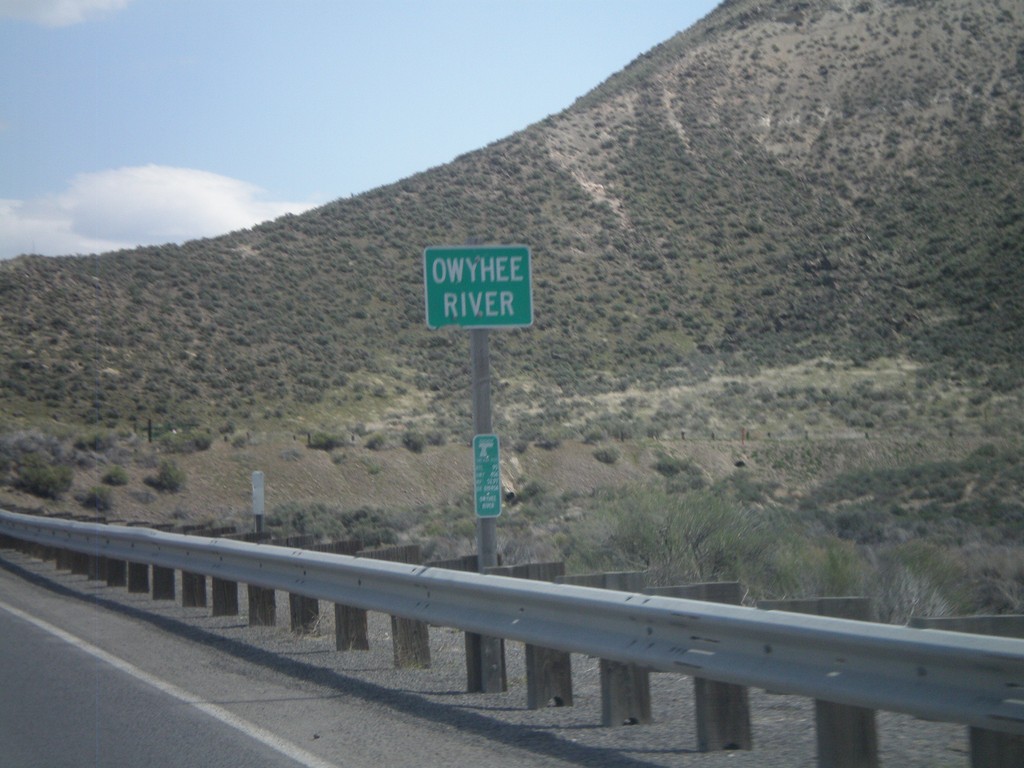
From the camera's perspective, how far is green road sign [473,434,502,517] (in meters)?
8.88

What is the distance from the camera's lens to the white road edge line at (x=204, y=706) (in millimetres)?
6383

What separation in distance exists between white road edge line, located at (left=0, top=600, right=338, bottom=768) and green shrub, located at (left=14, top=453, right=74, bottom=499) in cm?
2033

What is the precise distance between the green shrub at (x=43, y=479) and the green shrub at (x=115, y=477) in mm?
1291

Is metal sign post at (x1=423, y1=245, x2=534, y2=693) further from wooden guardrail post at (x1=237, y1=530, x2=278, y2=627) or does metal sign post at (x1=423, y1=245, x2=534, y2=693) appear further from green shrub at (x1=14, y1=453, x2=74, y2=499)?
green shrub at (x1=14, y1=453, x2=74, y2=499)

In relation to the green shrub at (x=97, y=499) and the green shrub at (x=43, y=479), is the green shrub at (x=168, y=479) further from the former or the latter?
the green shrub at (x=43, y=479)

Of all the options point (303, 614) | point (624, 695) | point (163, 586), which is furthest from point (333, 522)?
point (624, 695)

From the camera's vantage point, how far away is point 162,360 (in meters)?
47.0

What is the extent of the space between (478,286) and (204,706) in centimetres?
384

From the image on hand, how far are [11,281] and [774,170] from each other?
4292 centimetres

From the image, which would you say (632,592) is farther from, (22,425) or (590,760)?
(22,425)

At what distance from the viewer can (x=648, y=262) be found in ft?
199

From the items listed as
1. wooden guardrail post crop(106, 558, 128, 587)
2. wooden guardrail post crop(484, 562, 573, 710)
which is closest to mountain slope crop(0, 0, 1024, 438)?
wooden guardrail post crop(106, 558, 128, 587)

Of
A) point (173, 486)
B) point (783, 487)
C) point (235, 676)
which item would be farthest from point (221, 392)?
point (235, 676)

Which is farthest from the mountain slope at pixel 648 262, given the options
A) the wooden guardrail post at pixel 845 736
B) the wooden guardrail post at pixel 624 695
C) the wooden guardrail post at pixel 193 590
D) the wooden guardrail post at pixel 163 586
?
the wooden guardrail post at pixel 845 736
